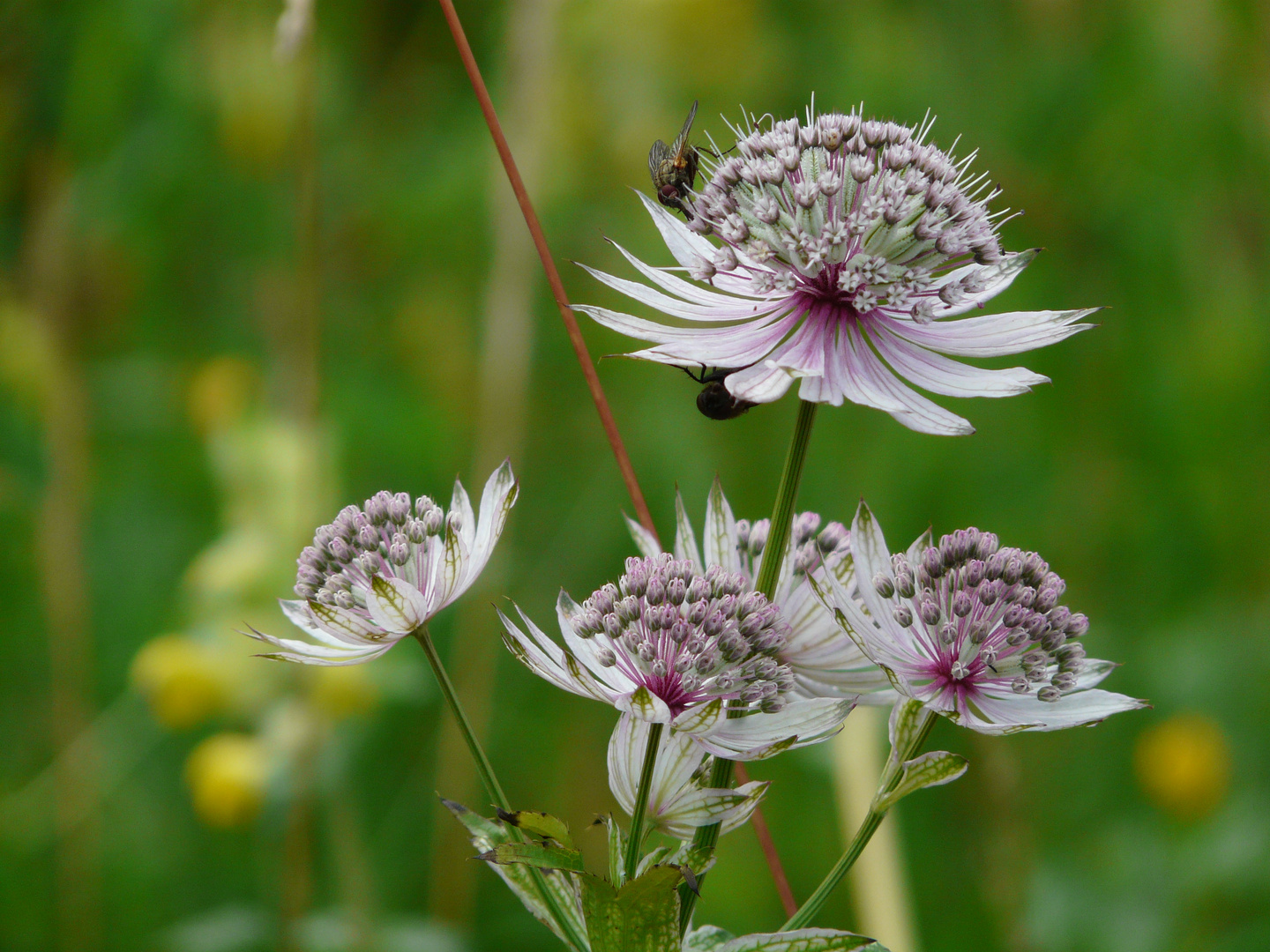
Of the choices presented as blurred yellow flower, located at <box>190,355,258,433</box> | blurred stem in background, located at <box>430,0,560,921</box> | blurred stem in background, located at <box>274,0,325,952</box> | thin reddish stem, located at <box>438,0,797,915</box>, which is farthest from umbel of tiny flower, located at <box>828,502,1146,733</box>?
blurred yellow flower, located at <box>190,355,258,433</box>

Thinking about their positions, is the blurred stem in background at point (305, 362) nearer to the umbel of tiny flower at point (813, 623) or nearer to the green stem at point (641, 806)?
the umbel of tiny flower at point (813, 623)

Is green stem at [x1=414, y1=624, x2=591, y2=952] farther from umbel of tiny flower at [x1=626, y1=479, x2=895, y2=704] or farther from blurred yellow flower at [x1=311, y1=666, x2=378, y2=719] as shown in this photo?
blurred yellow flower at [x1=311, y1=666, x2=378, y2=719]

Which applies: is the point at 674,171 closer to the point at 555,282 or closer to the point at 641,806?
the point at 555,282

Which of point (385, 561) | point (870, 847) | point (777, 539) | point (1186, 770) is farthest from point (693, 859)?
point (1186, 770)

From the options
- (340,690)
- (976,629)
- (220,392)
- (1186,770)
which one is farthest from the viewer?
(220,392)

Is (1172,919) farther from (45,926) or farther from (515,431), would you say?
(45,926)
